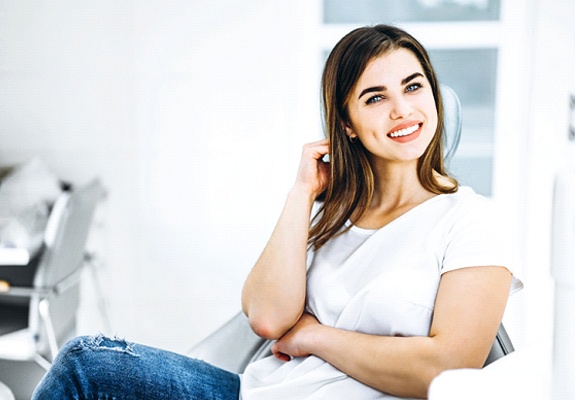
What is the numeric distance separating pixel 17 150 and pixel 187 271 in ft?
2.59

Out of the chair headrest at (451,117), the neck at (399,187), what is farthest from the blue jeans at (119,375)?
the chair headrest at (451,117)

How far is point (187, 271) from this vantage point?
2.65m

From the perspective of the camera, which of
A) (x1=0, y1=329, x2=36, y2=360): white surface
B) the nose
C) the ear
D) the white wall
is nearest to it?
the nose

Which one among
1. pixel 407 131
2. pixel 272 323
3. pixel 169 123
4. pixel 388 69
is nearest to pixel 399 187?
pixel 407 131

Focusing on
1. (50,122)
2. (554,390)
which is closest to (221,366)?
(554,390)

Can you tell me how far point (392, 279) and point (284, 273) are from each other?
0.72ft

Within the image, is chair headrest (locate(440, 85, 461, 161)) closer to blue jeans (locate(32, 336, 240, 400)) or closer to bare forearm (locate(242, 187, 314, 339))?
bare forearm (locate(242, 187, 314, 339))

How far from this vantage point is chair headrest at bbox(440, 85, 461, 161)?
4.88ft

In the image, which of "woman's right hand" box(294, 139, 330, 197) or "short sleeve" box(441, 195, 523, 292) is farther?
"woman's right hand" box(294, 139, 330, 197)

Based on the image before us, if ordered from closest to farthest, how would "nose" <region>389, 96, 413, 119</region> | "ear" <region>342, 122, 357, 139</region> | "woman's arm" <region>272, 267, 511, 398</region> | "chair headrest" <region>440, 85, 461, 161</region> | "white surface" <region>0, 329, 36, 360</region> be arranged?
1. "woman's arm" <region>272, 267, 511, 398</region>
2. "nose" <region>389, 96, 413, 119</region>
3. "ear" <region>342, 122, 357, 139</region>
4. "chair headrest" <region>440, 85, 461, 161</region>
5. "white surface" <region>0, 329, 36, 360</region>

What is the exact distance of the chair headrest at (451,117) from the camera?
4.88ft

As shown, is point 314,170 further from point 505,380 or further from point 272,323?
point 505,380

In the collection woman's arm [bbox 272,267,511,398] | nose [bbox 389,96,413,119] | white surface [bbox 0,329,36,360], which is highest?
nose [bbox 389,96,413,119]

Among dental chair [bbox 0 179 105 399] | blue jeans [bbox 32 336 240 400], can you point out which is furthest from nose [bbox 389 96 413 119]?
dental chair [bbox 0 179 105 399]
